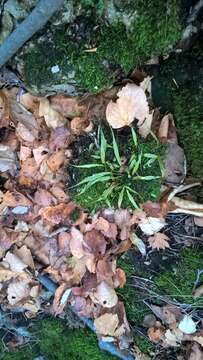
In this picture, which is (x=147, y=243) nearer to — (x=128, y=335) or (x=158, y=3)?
(x=128, y=335)

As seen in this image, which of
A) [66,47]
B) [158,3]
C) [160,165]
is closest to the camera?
[158,3]

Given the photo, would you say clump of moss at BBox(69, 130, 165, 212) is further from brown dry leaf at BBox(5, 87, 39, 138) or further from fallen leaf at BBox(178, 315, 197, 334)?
fallen leaf at BBox(178, 315, 197, 334)

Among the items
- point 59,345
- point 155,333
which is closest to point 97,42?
point 155,333

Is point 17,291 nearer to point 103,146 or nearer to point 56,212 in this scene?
point 56,212

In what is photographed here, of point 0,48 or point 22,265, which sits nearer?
point 0,48

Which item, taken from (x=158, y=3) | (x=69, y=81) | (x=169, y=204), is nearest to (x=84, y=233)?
(x=169, y=204)

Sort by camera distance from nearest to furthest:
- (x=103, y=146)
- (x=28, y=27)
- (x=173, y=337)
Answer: (x=28, y=27)
(x=103, y=146)
(x=173, y=337)

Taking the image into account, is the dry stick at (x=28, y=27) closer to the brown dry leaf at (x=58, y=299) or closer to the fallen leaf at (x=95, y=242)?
the fallen leaf at (x=95, y=242)
